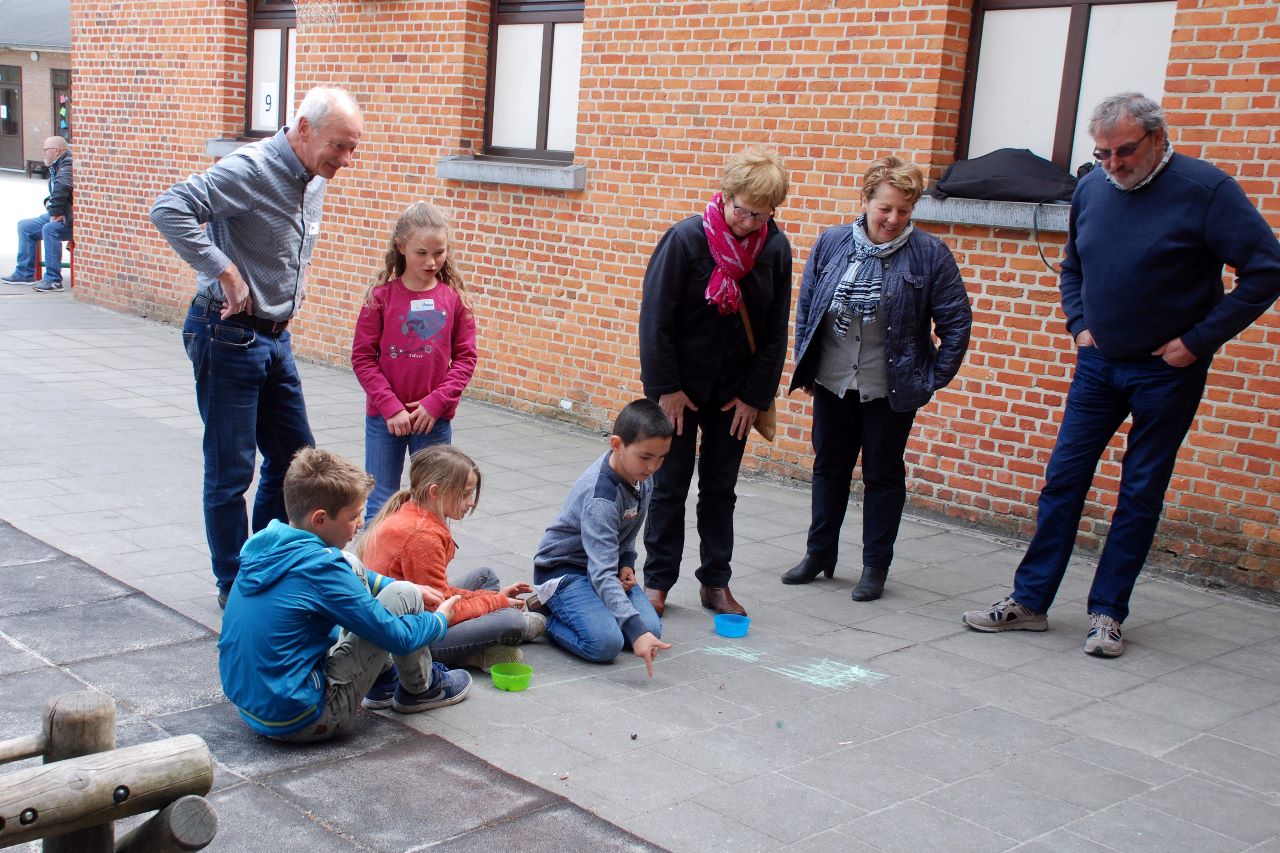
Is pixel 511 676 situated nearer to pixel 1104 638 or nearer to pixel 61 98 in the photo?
pixel 1104 638

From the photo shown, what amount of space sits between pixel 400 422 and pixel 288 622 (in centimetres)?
167

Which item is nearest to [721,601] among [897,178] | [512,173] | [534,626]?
[534,626]

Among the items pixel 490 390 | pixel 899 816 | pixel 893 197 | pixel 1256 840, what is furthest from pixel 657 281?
pixel 490 390

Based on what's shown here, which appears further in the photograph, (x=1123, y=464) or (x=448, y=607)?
(x=1123, y=464)

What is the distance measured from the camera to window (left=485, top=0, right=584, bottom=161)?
956cm

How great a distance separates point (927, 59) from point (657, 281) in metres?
2.92

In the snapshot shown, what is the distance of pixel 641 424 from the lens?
478 cm

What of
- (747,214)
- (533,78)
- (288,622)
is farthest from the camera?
(533,78)

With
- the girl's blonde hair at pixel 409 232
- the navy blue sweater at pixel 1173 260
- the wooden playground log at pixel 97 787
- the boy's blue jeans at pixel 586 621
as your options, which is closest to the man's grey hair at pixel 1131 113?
the navy blue sweater at pixel 1173 260

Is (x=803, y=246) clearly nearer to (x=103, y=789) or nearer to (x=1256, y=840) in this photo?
(x=1256, y=840)

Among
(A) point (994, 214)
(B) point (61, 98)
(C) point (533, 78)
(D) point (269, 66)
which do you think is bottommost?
(A) point (994, 214)

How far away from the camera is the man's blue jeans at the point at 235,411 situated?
4816mm

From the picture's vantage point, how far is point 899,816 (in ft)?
12.0

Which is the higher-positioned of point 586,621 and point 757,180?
point 757,180
